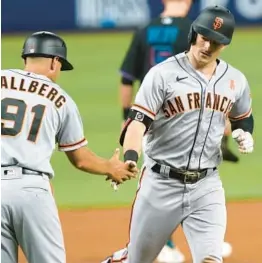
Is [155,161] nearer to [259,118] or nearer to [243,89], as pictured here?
[243,89]

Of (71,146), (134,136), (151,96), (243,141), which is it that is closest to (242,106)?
(243,141)

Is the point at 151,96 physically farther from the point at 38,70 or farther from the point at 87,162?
the point at 38,70

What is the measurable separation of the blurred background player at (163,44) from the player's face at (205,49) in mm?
1738

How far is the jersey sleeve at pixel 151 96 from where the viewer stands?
21.9 feet

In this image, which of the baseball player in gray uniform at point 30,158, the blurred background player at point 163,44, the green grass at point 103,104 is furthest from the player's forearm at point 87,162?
the green grass at point 103,104

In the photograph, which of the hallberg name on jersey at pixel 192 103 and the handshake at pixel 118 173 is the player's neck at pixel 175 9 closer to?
the hallberg name on jersey at pixel 192 103

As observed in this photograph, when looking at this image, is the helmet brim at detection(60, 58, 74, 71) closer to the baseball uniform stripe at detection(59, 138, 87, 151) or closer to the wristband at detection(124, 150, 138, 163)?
the baseball uniform stripe at detection(59, 138, 87, 151)

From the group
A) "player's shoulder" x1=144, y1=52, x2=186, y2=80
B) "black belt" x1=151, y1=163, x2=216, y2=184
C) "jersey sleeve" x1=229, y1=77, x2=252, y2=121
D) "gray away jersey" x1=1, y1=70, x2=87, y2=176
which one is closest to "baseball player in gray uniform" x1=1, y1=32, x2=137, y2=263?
"gray away jersey" x1=1, y1=70, x2=87, y2=176

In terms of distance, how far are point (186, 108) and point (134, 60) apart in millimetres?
2040

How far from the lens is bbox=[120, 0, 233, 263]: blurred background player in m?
8.56

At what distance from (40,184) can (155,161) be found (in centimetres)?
102

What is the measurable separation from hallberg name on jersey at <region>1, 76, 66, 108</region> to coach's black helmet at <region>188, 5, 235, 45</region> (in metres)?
1.07

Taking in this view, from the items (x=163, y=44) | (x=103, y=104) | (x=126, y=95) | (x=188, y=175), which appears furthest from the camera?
(x=103, y=104)

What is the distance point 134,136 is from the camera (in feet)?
21.7
